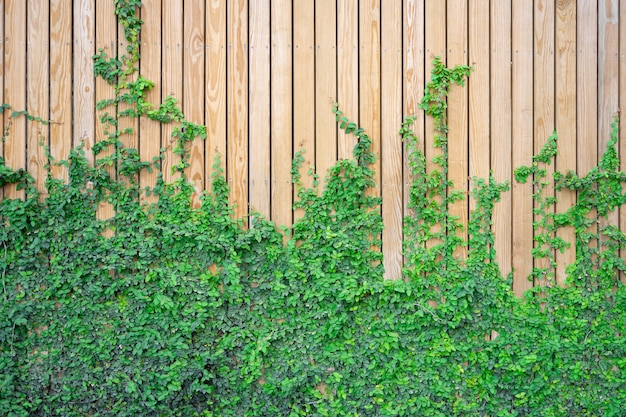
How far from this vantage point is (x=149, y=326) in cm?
352

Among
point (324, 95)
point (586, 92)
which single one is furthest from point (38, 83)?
point (586, 92)

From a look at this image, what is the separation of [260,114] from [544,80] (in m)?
2.08

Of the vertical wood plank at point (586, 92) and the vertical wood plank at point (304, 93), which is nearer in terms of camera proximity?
the vertical wood plank at point (304, 93)

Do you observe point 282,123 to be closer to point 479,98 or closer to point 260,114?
→ point 260,114

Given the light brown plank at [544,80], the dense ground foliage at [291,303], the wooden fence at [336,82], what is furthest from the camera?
the light brown plank at [544,80]

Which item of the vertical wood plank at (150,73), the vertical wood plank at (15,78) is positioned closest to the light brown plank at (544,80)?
the vertical wood plank at (150,73)

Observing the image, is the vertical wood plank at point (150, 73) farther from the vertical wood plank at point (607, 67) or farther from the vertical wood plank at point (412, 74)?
the vertical wood plank at point (607, 67)

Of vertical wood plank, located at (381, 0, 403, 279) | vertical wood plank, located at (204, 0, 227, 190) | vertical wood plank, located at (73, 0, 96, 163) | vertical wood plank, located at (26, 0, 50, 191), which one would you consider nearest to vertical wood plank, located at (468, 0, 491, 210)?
vertical wood plank, located at (381, 0, 403, 279)

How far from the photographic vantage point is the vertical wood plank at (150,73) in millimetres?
3641

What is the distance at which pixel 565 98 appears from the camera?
151 inches

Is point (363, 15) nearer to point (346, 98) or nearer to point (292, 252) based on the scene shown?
point (346, 98)

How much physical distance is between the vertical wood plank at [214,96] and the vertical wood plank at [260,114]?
195mm

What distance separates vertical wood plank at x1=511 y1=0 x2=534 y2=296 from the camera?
379 cm

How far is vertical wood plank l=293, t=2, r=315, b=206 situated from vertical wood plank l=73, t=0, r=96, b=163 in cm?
140
